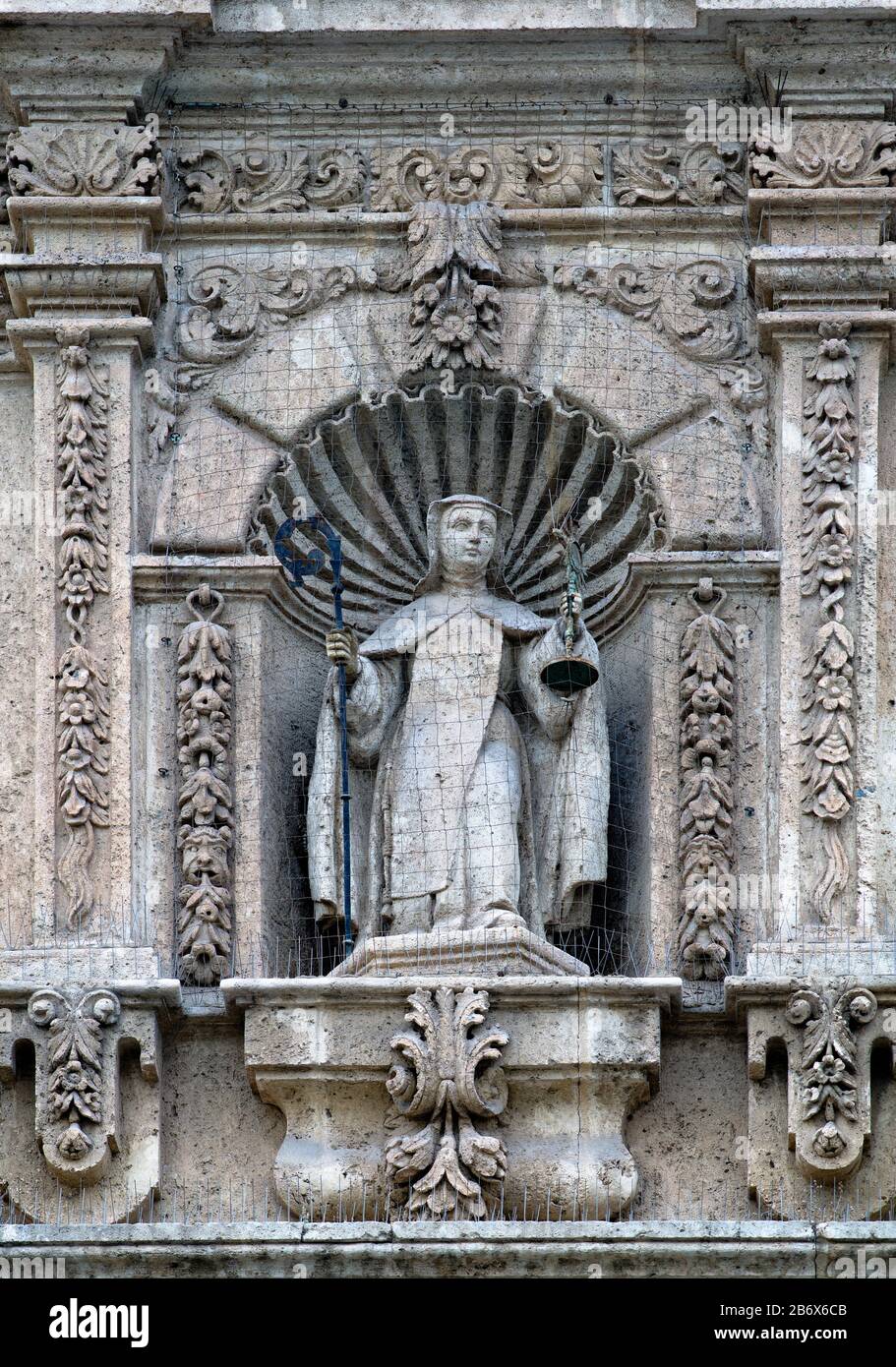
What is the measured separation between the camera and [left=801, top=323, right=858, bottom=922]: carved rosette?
13453mm

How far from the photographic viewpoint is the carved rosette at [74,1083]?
13.1 m

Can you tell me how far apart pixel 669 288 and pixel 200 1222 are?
337cm

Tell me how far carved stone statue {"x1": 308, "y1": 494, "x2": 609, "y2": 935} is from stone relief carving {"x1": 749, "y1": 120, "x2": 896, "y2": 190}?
4.48 ft

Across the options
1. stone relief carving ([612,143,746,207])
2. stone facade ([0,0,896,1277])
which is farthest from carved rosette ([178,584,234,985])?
stone relief carving ([612,143,746,207])

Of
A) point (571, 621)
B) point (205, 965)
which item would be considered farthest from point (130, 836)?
point (571, 621)

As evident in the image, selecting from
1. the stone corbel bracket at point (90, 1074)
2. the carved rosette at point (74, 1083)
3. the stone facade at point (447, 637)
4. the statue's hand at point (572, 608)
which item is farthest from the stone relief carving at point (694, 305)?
the carved rosette at point (74, 1083)

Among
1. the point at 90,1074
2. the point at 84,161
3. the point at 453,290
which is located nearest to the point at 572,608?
the point at 453,290

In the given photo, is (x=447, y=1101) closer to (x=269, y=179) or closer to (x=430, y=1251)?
(x=430, y=1251)

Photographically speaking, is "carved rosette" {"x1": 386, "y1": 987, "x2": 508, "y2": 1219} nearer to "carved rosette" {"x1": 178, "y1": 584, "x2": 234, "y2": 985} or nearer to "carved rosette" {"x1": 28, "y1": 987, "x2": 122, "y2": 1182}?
"carved rosette" {"x1": 178, "y1": 584, "x2": 234, "y2": 985}

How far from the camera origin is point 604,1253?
12.6 metres

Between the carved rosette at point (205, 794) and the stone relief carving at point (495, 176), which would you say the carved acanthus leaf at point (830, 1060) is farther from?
the stone relief carving at point (495, 176)

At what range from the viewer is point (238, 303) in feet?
46.9
